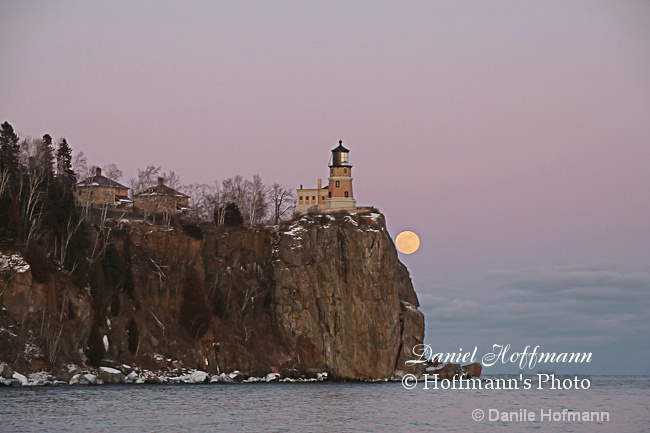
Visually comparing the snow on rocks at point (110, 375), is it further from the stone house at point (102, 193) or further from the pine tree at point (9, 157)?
the stone house at point (102, 193)

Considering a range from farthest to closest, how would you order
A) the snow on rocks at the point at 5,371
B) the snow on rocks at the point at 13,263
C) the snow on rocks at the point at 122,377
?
the snow on rocks at the point at 13,263 → the snow on rocks at the point at 122,377 → the snow on rocks at the point at 5,371

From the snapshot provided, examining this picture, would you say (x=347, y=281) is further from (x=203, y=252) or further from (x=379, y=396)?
(x=379, y=396)

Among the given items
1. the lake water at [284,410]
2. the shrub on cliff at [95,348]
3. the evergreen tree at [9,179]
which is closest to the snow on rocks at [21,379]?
the lake water at [284,410]

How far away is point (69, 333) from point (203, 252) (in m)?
28.7

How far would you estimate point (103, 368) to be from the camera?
9919cm

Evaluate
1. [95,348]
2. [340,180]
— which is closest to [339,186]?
[340,180]

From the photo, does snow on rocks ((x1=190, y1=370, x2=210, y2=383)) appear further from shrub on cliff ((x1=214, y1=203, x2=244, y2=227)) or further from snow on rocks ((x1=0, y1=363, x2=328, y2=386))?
shrub on cliff ((x1=214, y1=203, x2=244, y2=227))

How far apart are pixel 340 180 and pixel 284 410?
75.6 metres

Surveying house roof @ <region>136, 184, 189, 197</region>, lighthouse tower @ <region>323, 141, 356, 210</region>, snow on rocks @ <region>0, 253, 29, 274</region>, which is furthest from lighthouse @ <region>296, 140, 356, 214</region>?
snow on rocks @ <region>0, 253, 29, 274</region>

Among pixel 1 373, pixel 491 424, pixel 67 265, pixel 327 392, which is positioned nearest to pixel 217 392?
pixel 327 392

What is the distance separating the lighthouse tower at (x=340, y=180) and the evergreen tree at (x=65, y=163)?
3576cm

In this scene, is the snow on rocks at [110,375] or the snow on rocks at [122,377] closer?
the snow on rocks at [122,377]

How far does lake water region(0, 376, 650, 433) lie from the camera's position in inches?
2227

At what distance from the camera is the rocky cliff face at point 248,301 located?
106m
